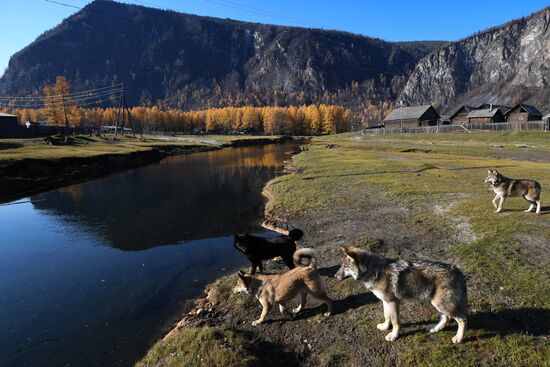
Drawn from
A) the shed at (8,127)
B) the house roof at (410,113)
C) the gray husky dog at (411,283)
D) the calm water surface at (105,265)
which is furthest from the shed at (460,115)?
the shed at (8,127)

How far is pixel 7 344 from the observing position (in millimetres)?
10852

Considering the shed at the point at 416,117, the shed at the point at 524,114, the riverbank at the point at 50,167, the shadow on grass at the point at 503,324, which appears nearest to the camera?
the shadow on grass at the point at 503,324

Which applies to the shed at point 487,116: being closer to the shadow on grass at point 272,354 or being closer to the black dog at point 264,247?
the black dog at point 264,247

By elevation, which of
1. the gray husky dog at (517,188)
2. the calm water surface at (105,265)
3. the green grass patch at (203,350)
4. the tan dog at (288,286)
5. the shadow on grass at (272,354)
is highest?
the gray husky dog at (517,188)

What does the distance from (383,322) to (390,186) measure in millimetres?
19028

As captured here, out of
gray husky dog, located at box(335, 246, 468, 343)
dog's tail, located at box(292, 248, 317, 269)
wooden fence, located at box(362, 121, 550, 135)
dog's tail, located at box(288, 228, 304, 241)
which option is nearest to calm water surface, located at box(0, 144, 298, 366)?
dog's tail, located at box(288, 228, 304, 241)

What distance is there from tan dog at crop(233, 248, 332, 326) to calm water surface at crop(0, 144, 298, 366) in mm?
3719

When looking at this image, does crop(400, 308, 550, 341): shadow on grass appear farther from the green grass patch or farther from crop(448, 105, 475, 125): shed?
crop(448, 105, 475, 125): shed

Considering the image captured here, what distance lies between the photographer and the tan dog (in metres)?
9.82

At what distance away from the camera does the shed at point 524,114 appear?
10525cm

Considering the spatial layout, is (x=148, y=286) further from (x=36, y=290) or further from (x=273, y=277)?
(x=273, y=277)

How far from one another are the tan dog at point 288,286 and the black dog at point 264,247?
2.43 meters

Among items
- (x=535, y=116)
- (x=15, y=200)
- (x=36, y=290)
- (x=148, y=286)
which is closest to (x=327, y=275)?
(x=148, y=286)

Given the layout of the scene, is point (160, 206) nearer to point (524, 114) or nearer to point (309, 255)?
point (309, 255)
